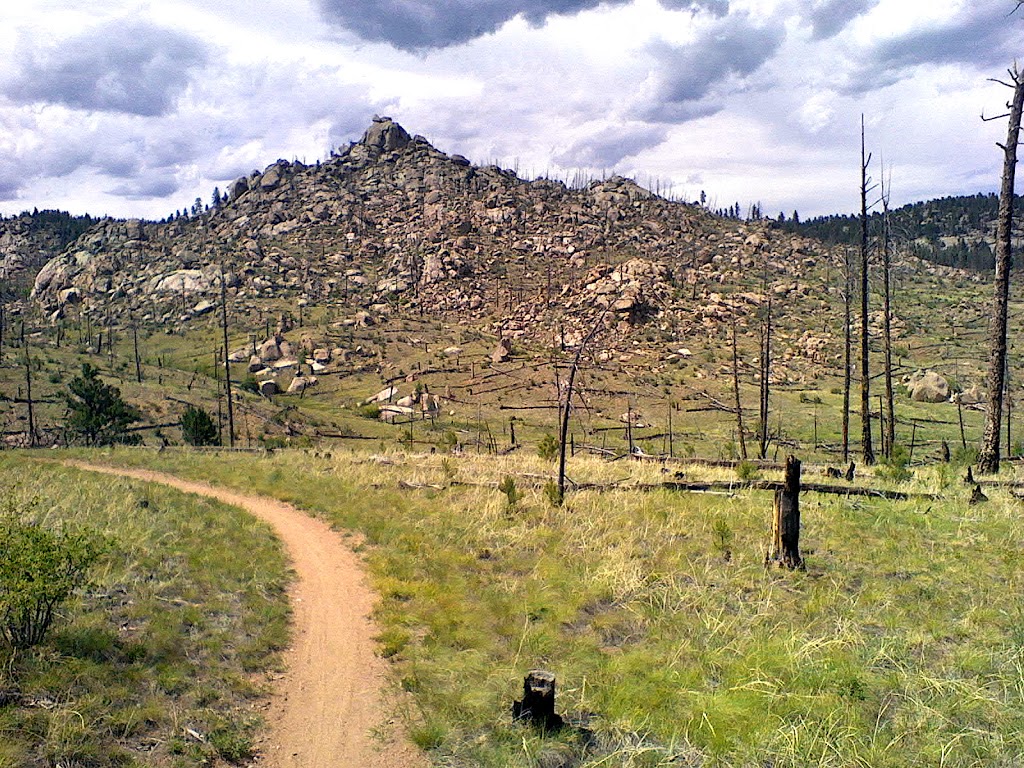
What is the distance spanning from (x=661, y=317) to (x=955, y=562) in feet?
257

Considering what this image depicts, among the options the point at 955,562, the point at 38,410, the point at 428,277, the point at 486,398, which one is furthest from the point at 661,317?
the point at 955,562

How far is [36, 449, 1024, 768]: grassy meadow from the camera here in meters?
5.18

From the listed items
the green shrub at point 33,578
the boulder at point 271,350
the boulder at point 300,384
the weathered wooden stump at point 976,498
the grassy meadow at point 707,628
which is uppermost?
the boulder at point 271,350

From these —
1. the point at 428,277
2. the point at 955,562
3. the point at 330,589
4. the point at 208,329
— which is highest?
the point at 428,277

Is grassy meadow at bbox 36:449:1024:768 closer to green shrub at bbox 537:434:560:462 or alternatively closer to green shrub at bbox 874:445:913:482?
green shrub at bbox 874:445:913:482

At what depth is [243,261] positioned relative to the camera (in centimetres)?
11756

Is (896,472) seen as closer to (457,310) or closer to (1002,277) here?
(1002,277)

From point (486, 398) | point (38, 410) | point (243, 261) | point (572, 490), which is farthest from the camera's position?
point (243, 261)

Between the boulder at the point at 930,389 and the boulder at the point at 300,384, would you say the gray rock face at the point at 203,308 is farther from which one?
the boulder at the point at 930,389

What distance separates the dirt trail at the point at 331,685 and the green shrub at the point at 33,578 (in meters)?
2.46

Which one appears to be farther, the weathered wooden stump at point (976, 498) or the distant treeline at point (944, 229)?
the distant treeline at point (944, 229)

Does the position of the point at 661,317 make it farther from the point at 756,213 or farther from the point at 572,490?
the point at 756,213

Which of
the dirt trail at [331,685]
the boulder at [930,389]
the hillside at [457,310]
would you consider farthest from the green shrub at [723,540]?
the boulder at [930,389]

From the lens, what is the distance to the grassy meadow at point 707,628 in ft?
17.0
